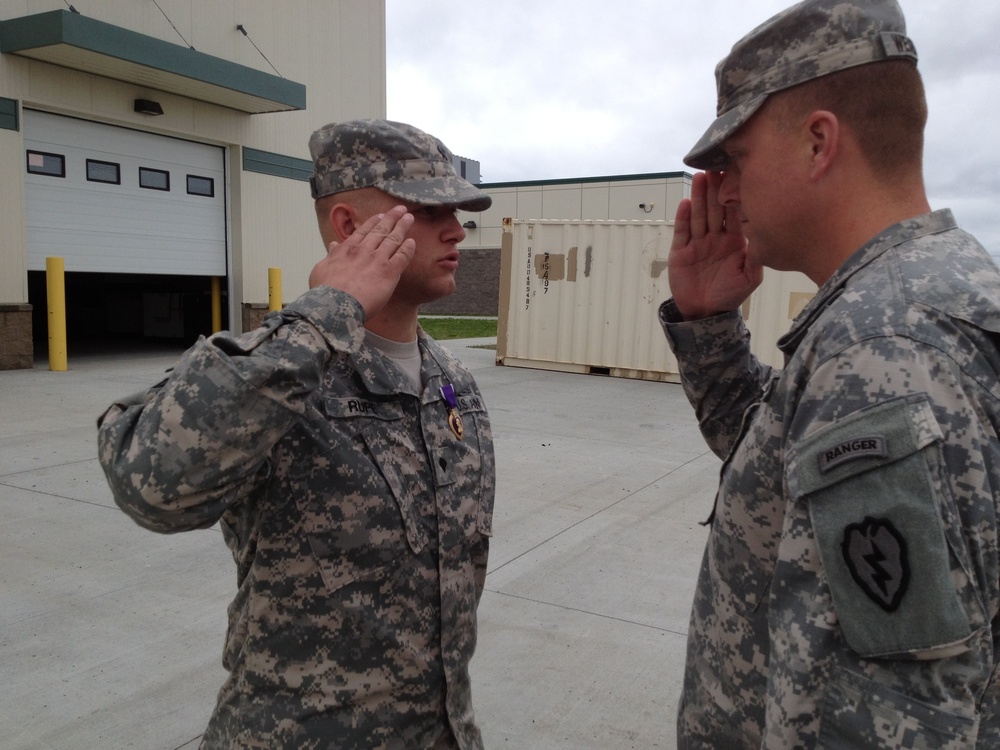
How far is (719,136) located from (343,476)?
919 mm

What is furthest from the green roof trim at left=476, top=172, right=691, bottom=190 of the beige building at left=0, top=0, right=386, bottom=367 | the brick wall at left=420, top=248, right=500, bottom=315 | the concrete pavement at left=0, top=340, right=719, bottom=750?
the concrete pavement at left=0, top=340, right=719, bottom=750

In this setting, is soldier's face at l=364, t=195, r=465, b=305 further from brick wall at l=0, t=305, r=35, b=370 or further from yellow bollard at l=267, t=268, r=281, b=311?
yellow bollard at l=267, t=268, r=281, b=311

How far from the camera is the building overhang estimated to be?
10695mm

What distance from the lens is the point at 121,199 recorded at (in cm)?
1302

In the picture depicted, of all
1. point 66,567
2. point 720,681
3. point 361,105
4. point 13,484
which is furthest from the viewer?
point 361,105

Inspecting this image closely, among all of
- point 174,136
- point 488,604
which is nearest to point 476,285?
point 174,136

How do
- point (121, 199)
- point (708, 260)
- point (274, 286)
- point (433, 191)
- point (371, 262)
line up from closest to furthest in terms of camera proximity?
point (371, 262) → point (433, 191) → point (708, 260) → point (121, 199) → point (274, 286)

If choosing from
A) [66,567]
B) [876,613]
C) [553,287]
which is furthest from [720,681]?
[553,287]

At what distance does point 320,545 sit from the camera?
160 centimetres

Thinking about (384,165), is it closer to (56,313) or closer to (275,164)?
(56,313)

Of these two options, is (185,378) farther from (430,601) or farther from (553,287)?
(553,287)

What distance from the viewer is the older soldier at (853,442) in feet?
3.38

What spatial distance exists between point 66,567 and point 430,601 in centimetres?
309

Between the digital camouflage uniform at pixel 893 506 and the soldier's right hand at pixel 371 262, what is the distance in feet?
2.36
